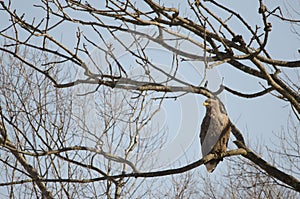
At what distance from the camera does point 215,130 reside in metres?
3.81

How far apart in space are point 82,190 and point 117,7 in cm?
365

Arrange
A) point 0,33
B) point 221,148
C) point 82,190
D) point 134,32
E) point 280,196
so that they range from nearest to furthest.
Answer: point 0,33, point 134,32, point 221,148, point 82,190, point 280,196

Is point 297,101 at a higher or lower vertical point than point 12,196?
lower

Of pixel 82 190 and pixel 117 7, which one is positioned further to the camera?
pixel 82 190

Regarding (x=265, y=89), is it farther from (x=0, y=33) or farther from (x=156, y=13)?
(x=0, y=33)

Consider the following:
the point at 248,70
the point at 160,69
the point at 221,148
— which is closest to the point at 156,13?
the point at 160,69

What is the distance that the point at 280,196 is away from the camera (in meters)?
7.97

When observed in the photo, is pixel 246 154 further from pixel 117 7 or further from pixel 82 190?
pixel 82 190

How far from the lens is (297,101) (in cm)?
288

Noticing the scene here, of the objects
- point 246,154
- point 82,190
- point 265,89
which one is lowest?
point 246,154

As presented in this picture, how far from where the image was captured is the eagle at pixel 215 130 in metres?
3.68

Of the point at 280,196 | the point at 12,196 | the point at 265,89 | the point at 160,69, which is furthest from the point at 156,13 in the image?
the point at 280,196

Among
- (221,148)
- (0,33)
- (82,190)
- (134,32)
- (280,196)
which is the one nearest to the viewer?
(0,33)

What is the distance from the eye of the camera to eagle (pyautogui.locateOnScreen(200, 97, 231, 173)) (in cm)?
368
